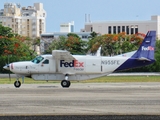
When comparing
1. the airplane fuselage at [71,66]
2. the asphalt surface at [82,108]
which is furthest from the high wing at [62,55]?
the asphalt surface at [82,108]

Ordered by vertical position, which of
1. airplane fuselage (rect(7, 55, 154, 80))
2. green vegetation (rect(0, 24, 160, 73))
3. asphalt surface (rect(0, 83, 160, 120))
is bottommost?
asphalt surface (rect(0, 83, 160, 120))

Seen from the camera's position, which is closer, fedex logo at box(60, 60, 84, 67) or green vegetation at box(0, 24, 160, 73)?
fedex logo at box(60, 60, 84, 67)

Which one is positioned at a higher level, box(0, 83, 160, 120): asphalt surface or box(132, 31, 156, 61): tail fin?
box(132, 31, 156, 61): tail fin

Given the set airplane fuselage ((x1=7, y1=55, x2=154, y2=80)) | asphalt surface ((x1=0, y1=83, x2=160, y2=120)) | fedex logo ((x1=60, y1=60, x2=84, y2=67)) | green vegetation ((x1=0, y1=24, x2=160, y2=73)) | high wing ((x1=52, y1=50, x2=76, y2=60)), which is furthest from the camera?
green vegetation ((x1=0, y1=24, x2=160, y2=73))

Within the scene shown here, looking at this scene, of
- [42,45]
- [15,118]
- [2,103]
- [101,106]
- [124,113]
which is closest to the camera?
[15,118]

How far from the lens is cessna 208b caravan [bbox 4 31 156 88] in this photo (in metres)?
42.9

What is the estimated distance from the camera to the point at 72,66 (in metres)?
43.2

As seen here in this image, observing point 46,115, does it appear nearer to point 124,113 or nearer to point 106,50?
point 124,113

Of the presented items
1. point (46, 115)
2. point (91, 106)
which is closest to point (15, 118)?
point (46, 115)

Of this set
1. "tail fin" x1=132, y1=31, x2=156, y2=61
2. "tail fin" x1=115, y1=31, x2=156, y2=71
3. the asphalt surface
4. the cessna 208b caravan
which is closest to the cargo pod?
the cessna 208b caravan

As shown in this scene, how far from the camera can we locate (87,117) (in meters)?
19.1

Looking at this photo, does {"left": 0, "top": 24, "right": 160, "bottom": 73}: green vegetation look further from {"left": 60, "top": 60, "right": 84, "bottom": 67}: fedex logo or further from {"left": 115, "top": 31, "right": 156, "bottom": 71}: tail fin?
{"left": 115, "top": 31, "right": 156, "bottom": 71}: tail fin

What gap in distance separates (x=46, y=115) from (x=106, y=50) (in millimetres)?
92632

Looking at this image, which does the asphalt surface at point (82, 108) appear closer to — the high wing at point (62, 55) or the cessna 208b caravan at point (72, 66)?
the high wing at point (62, 55)
